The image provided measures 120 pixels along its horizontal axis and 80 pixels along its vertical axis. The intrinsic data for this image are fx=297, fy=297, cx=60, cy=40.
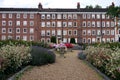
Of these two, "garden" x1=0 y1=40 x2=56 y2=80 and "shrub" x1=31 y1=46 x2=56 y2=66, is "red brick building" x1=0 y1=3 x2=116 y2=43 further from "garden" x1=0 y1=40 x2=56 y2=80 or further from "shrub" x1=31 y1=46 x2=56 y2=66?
"garden" x1=0 y1=40 x2=56 y2=80

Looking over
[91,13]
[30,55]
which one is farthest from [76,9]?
[30,55]

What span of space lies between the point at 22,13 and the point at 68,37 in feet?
54.8

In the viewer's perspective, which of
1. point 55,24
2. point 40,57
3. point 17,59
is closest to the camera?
point 17,59

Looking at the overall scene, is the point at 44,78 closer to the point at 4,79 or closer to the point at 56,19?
the point at 4,79

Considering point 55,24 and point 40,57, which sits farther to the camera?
point 55,24

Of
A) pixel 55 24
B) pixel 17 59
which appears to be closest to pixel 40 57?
pixel 17 59

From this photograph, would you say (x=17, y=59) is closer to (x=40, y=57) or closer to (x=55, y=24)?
(x=40, y=57)

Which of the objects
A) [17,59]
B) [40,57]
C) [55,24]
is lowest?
[55,24]

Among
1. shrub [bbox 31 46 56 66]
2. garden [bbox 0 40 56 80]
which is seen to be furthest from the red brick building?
garden [bbox 0 40 56 80]

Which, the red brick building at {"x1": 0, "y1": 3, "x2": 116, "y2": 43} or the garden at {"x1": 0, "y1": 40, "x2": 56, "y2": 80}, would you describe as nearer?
the garden at {"x1": 0, "y1": 40, "x2": 56, "y2": 80}

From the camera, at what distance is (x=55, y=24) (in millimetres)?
97250

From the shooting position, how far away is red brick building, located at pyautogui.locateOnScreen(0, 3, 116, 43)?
95438 millimetres

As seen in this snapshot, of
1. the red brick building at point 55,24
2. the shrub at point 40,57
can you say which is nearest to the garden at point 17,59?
the shrub at point 40,57

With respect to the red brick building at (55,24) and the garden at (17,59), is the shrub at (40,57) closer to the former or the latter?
the garden at (17,59)
